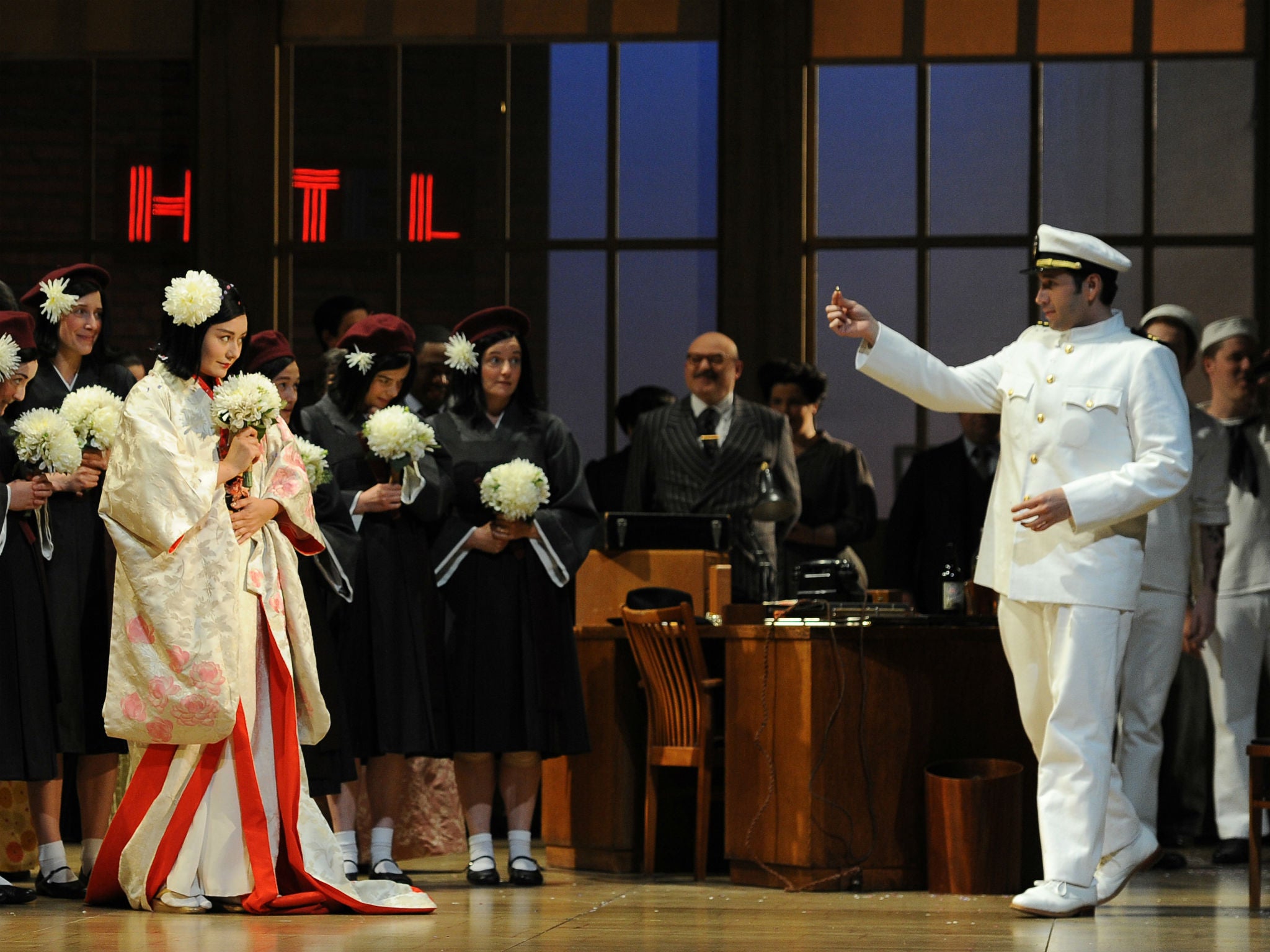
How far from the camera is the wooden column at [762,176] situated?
841cm

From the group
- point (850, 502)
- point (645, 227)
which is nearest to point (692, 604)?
point (850, 502)

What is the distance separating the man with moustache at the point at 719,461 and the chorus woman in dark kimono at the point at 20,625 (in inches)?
89.0

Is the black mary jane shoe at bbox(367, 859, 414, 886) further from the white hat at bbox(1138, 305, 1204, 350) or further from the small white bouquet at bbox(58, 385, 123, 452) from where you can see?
the white hat at bbox(1138, 305, 1204, 350)

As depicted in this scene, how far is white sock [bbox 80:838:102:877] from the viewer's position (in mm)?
5422


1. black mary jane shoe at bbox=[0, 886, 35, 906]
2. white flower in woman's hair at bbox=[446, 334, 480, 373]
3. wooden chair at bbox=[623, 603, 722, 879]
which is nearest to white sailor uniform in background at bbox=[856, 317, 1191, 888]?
wooden chair at bbox=[623, 603, 722, 879]

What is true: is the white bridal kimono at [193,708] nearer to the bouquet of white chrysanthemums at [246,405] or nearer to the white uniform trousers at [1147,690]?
the bouquet of white chrysanthemums at [246,405]

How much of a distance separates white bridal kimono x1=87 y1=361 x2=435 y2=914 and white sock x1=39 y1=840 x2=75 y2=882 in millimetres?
320

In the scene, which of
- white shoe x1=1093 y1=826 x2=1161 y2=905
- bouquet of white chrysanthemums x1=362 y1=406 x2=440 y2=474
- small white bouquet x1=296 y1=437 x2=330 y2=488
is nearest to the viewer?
white shoe x1=1093 y1=826 x2=1161 y2=905

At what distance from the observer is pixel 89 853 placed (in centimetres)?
543

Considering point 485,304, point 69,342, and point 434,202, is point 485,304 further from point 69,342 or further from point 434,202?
point 69,342

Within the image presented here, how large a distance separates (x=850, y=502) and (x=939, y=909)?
2.52 meters

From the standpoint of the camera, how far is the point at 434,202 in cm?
873

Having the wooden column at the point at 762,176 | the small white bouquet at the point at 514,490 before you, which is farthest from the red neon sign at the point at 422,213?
the small white bouquet at the point at 514,490

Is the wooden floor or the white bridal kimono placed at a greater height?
the white bridal kimono
